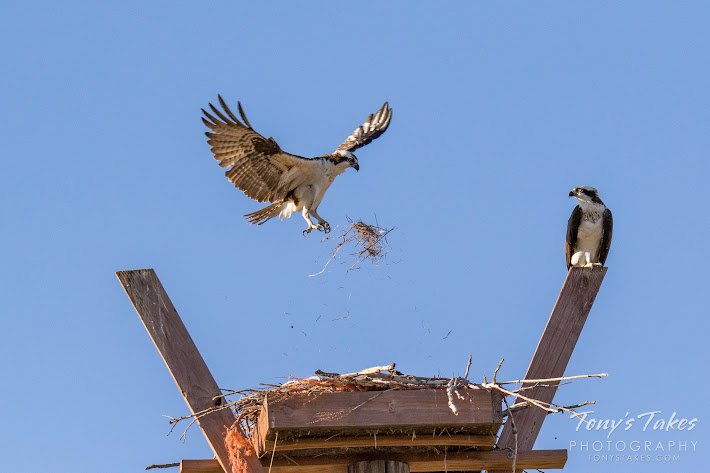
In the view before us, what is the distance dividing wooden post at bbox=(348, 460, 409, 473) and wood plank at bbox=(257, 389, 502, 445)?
60cm

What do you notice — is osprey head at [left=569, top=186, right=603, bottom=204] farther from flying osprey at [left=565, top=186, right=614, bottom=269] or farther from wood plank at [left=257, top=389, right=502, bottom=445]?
wood plank at [left=257, top=389, right=502, bottom=445]

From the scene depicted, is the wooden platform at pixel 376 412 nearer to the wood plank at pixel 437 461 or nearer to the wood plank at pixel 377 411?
the wood plank at pixel 377 411

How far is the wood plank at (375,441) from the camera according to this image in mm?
5469

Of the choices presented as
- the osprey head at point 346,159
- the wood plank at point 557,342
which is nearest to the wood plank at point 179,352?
the wood plank at point 557,342

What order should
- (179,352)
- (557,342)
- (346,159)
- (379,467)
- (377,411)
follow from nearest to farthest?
(377,411), (179,352), (379,467), (557,342), (346,159)

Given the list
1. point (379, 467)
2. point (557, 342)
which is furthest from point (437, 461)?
point (557, 342)

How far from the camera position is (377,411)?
17.2ft

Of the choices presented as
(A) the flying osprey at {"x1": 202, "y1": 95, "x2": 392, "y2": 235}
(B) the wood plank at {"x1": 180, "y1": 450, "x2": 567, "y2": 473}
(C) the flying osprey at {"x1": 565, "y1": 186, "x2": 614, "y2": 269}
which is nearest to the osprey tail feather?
(A) the flying osprey at {"x1": 202, "y1": 95, "x2": 392, "y2": 235}

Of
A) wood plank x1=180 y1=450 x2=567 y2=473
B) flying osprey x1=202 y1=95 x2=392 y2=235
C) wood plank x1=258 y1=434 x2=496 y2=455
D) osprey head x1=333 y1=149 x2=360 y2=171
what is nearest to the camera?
wood plank x1=258 y1=434 x2=496 y2=455

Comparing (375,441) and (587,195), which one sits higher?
(587,195)

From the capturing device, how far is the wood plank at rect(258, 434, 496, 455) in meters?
5.47

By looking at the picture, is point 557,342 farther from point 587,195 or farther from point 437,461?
point 587,195

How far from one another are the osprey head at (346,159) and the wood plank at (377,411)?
15.6 feet

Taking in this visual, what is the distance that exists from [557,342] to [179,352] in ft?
7.83
